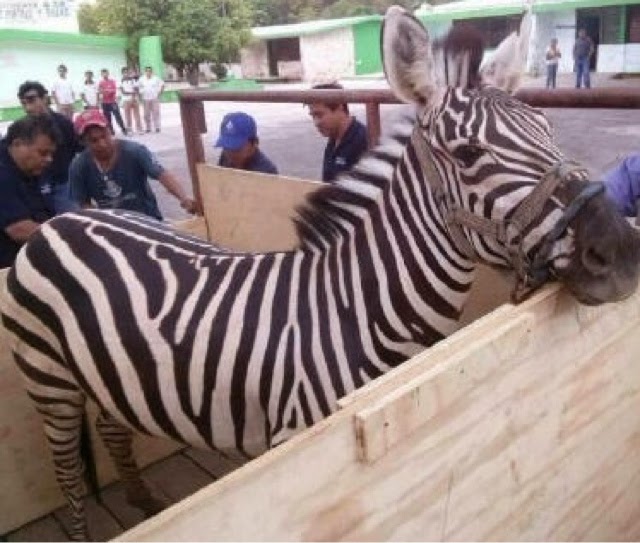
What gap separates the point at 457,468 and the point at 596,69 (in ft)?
91.2

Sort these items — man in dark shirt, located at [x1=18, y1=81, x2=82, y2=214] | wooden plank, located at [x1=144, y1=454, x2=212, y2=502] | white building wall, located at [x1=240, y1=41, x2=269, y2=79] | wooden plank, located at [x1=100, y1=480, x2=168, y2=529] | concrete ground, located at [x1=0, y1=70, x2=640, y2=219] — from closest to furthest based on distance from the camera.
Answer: wooden plank, located at [x1=100, y1=480, x2=168, y2=529]
wooden plank, located at [x1=144, y1=454, x2=212, y2=502]
man in dark shirt, located at [x1=18, y1=81, x2=82, y2=214]
concrete ground, located at [x1=0, y1=70, x2=640, y2=219]
white building wall, located at [x1=240, y1=41, x2=269, y2=79]

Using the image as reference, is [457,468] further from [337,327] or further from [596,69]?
[596,69]

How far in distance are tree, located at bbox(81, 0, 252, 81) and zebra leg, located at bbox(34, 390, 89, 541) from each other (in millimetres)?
32920

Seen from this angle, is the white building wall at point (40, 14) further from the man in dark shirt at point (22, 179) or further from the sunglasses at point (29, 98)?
the man in dark shirt at point (22, 179)

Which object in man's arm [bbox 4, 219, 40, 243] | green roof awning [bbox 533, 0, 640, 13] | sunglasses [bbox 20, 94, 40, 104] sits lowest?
man's arm [bbox 4, 219, 40, 243]

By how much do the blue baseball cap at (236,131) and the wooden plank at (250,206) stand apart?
193 millimetres

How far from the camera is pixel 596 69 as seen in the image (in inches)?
1008

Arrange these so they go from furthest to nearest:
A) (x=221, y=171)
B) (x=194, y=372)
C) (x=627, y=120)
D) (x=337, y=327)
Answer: (x=627, y=120) → (x=221, y=171) → (x=194, y=372) → (x=337, y=327)

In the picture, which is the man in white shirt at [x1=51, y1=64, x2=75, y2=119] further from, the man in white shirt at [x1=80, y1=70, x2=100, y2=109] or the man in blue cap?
the man in blue cap

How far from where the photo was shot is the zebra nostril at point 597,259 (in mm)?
1434

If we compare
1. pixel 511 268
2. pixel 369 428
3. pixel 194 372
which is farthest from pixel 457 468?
pixel 194 372

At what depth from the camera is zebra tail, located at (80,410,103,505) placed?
286 cm

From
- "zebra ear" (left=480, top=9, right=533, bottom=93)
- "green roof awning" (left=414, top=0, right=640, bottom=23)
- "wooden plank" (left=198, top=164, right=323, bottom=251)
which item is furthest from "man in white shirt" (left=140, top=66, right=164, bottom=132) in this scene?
"zebra ear" (left=480, top=9, right=533, bottom=93)

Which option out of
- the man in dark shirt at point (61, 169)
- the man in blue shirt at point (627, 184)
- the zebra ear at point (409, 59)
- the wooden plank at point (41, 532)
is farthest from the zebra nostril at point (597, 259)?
the man in dark shirt at point (61, 169)
